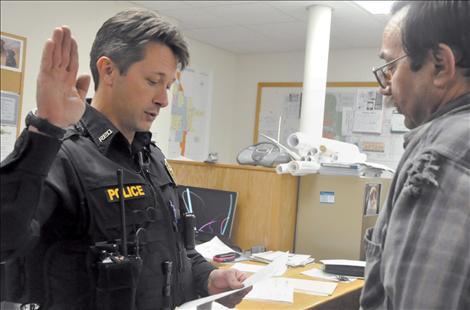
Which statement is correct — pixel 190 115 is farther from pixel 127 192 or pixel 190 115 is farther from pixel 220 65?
pixel 127 192

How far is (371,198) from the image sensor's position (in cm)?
279

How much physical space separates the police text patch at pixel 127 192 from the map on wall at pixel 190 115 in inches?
154

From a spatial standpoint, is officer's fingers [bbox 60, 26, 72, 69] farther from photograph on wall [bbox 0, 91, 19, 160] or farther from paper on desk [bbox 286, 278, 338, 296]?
photograph on wall [bbox 0, 91, 19, 160]

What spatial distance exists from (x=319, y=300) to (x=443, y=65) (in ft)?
4.34

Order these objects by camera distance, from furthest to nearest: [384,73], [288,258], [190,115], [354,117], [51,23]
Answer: [190,115]
[354,117]
[51,23]
[288,258]
[384,73]

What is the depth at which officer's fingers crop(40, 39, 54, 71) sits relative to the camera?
861 mm

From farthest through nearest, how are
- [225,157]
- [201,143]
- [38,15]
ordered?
[225,157] → [201,143] → [38,15]

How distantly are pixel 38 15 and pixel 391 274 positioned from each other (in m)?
3.62

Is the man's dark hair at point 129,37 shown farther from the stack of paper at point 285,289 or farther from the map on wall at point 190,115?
the map on wall at point 190,115

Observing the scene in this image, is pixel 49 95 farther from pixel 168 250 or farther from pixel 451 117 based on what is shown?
pixel 451 117

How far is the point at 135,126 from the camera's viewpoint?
1.29 m

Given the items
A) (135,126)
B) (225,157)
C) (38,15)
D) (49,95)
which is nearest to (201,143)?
(225,157)

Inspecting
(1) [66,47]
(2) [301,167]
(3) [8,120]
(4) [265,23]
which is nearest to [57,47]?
(1) [66,47]

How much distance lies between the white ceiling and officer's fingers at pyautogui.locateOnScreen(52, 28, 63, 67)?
334cm
